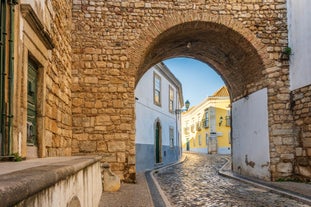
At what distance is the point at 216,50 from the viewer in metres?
10.9

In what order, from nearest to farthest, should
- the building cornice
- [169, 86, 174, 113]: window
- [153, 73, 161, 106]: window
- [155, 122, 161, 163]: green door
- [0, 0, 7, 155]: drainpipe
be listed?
1. [0, 0, 7, 155]: drainpipe
2. the building cornice
3. [153, 73, 161, 106]: window
4. [155, 122, 161, 163]: green door
5. [169, 86, 174, 113]: window

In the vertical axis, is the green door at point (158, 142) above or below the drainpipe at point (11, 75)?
below

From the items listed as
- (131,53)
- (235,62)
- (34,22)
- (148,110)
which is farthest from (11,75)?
(148,110)

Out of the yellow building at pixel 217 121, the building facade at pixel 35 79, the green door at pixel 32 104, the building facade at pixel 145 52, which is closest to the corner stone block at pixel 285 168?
the building facade at pixel 145 52

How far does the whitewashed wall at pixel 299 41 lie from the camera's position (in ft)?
27.4

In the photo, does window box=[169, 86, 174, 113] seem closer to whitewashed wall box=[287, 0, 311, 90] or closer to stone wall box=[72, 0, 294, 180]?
stone wall box=[72, 0, 294, 180]

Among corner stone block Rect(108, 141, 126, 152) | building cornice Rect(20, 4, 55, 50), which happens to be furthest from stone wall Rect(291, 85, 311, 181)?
A: building cornice Rect(20, 4, 55, 50)

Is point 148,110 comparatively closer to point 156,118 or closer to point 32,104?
point 156,118

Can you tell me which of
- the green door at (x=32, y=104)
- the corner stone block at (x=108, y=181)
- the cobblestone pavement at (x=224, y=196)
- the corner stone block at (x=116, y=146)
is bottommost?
the cobblestone pavement at (x=224, y=196)

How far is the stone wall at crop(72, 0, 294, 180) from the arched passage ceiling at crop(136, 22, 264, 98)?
61 mm

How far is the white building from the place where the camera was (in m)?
13.9

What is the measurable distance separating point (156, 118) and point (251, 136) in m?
7.47

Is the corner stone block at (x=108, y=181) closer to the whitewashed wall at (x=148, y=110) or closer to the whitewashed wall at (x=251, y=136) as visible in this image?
the whitewashed wall at (x=251, y=136)

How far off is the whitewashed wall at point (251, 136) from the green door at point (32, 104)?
6257 mm
